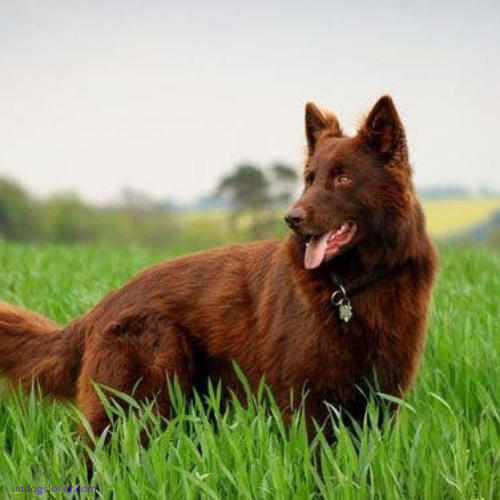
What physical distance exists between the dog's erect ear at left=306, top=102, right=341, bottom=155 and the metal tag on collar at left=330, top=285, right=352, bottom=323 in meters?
0.67

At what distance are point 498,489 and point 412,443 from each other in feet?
1.19

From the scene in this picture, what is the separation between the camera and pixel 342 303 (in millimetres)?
4020

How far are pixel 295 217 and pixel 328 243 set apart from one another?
0.78 ft

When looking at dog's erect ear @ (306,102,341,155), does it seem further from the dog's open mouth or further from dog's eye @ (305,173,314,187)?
the dog's open mouth

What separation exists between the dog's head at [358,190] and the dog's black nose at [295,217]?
0.02 meters

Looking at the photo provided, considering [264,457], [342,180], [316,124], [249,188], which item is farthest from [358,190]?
[249,188]

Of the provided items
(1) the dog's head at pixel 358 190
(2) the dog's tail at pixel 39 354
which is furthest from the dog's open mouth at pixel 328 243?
(2) the dog's tail at pixel 39 354

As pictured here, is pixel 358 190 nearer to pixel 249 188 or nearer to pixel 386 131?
pixel 386 131

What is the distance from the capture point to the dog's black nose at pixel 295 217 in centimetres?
374

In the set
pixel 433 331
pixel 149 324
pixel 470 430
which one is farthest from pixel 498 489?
pixel 433 331

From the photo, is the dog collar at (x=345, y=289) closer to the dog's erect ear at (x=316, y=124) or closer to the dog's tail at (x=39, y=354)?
the dog's erect ear at (x=316, y=124)

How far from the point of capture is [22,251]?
13.2 metres

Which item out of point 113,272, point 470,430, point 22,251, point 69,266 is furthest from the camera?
point 22,251

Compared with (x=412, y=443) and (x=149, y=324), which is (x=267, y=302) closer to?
(x=149, y=324)
